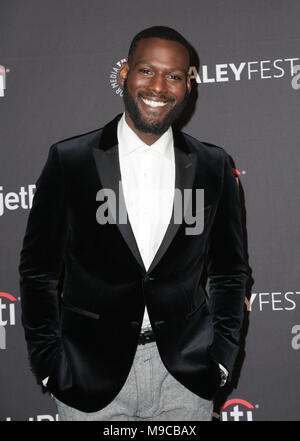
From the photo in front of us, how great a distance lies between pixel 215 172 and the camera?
6.31ft

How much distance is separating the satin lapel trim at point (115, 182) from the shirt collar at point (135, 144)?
5 cm

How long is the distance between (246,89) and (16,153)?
131 centimetres

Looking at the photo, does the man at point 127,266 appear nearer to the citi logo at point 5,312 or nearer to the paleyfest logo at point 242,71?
the paleyfest logo at point 242,71

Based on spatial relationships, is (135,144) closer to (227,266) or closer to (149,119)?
(149,119)

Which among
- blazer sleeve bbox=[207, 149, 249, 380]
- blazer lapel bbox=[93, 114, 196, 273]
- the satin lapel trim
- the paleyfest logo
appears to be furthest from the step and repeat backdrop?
the satin lapel trim

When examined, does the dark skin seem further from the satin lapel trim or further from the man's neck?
the satin lapel trim

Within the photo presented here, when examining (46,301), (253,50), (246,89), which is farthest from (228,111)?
(46,301)

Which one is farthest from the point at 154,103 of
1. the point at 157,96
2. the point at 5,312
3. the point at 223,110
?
the point at 5,312

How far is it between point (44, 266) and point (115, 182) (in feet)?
1.39

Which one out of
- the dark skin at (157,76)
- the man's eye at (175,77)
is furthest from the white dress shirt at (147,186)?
the man's eye at (175,77)

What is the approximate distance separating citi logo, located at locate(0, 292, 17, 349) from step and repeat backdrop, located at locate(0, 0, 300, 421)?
3 centimetres

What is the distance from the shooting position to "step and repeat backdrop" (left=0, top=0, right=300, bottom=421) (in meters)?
2.49
